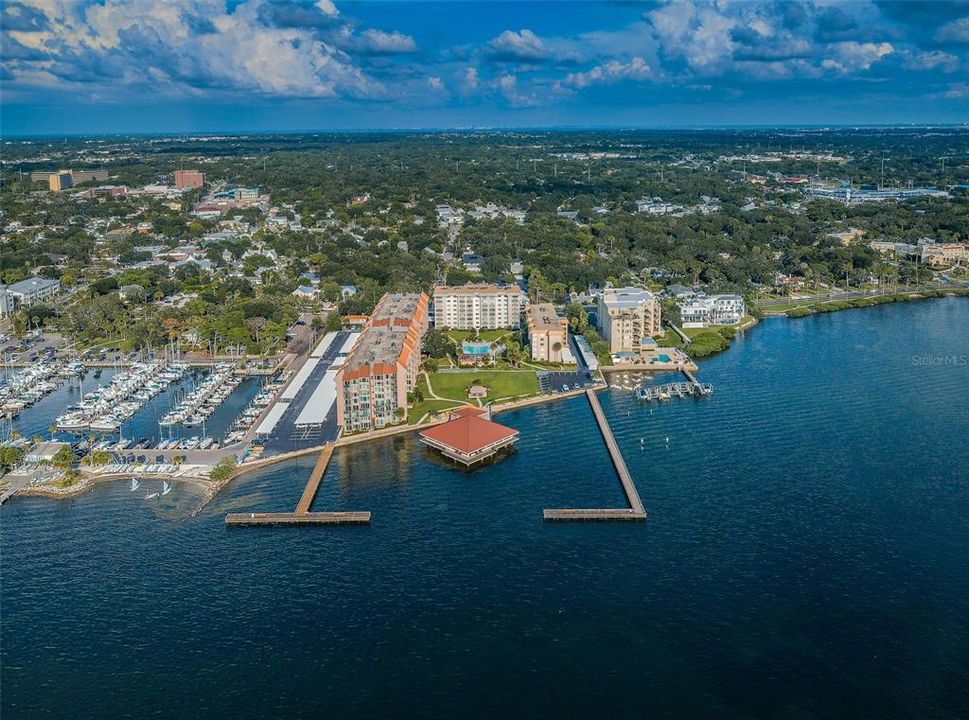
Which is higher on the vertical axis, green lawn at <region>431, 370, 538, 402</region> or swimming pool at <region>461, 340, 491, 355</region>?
swimming pool at <region>461, 340, 491, 355</region>

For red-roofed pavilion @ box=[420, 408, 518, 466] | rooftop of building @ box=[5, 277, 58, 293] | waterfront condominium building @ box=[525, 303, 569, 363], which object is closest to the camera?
red-roofed pavilion @ box=[420, 408, 518, 466]

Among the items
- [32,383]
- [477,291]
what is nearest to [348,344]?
[477,291]

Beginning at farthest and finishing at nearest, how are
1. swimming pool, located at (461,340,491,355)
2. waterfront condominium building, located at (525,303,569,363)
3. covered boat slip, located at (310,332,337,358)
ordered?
1. covered boat slip, located at (310,332,337,358)
2. swimming pool, located at (461,340,491,355)
3. waterfront condominium building, located at (525,303,569,363)

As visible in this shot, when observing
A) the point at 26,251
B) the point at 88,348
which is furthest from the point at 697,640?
the point at 26,251

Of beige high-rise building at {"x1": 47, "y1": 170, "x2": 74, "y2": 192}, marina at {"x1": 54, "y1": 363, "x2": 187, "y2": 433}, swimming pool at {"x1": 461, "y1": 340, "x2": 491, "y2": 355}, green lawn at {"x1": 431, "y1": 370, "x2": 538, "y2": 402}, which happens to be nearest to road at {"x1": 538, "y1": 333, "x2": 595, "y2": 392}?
green lawn at {"x1": 431, "y1": 370, "x2": 538, "y2": 402}

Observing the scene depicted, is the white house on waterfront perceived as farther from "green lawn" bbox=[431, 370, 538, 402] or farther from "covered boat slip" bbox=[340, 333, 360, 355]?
"covered boat slip" bbox=[340, 333, 360, 355]

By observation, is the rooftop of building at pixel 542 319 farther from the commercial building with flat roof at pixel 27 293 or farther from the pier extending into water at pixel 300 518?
the commercial building with flat roof at pixel 27 293
